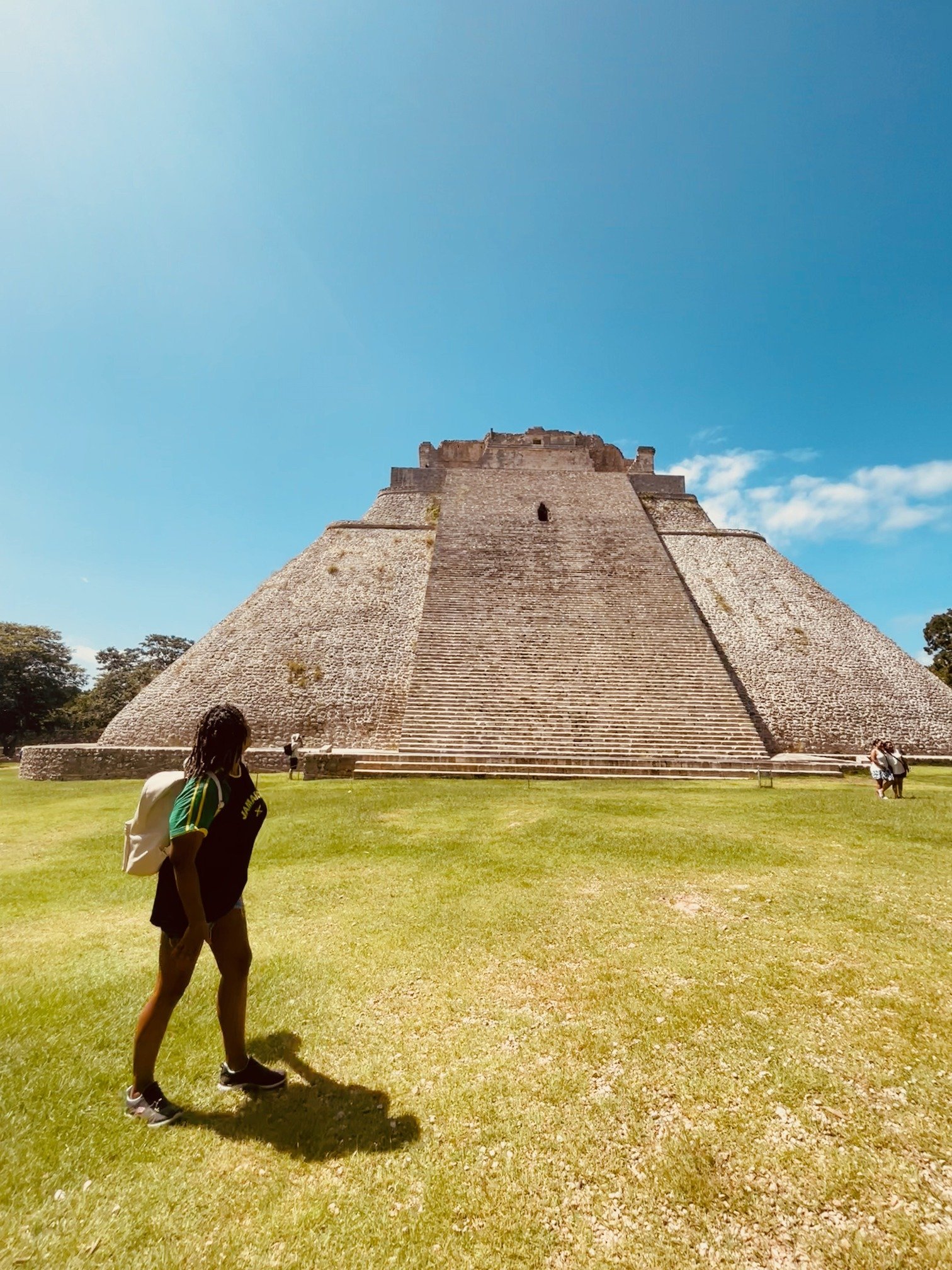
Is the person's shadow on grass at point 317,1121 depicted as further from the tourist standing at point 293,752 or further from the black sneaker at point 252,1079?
the tourist standing at point 293,752

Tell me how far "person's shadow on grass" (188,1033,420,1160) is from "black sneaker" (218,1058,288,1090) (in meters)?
0.03

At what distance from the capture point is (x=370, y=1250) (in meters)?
1.79

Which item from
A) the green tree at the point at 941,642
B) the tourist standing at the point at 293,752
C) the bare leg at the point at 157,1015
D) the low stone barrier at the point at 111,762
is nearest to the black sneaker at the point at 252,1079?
the bare leg at the point at 157,1015

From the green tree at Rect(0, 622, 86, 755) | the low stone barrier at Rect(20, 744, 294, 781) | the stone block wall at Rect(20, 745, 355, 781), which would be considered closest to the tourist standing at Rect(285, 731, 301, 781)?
the stone block wall at Rect(20, 745, 355, 781)

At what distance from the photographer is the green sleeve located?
2338mm

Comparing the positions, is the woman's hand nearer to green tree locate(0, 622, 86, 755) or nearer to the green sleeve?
the green sleeve

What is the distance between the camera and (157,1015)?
7.80 ft

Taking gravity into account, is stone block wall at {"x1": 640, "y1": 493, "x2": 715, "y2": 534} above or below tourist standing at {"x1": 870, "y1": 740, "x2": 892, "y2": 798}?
above

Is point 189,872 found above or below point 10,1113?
above

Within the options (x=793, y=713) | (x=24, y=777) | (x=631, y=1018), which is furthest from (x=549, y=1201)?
(x=24, y=777)

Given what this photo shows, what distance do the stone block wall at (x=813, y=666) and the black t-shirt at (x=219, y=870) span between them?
53.7 feet

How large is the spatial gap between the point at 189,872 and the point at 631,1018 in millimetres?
2431

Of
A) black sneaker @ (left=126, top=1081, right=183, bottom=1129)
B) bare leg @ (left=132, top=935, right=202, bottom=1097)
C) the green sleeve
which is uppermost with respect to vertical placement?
the green sleeve

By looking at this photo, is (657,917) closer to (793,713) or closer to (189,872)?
(189,872)
